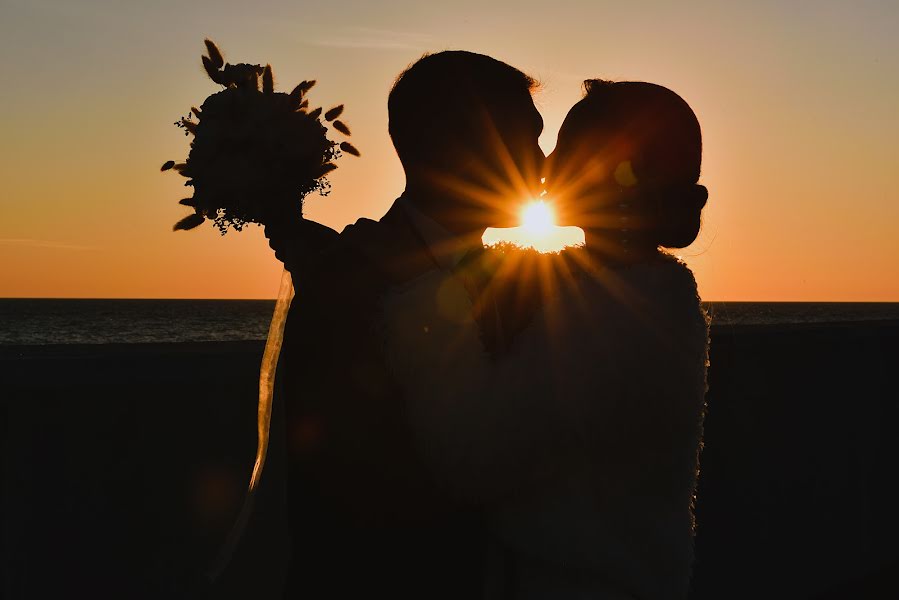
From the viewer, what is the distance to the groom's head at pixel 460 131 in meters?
2.12

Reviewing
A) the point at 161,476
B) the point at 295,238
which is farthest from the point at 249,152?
the point at 161,476

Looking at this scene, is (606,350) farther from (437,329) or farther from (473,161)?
(473,161)

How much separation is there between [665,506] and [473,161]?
0.92 meters

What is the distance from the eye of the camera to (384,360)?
1858mm

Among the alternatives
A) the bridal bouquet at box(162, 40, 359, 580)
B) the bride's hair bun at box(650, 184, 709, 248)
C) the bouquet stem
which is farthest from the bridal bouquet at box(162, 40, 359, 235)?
the bride's hair bun at box(650, 184, 709, 248)

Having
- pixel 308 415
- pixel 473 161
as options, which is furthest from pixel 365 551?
pixel 473 161

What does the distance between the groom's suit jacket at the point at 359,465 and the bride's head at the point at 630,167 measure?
1.84 feet

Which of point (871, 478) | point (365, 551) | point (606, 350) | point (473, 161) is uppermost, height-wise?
point (473, 161)

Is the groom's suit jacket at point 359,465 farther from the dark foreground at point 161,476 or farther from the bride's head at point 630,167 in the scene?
the dark foreground at point 161,476

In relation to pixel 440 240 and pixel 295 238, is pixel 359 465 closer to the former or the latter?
pixel 440 240

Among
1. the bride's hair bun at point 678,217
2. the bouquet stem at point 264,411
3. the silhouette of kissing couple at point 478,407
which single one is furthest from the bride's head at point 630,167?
the bouquet stem at point 264,411

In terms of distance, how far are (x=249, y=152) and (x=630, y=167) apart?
1.05 metres

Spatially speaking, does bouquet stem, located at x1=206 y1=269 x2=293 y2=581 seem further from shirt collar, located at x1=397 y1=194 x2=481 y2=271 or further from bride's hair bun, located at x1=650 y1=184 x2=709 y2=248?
bride's hair bun, located at x1=650 y1=184 x2=709 y2=248

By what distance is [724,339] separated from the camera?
20.0 feet
